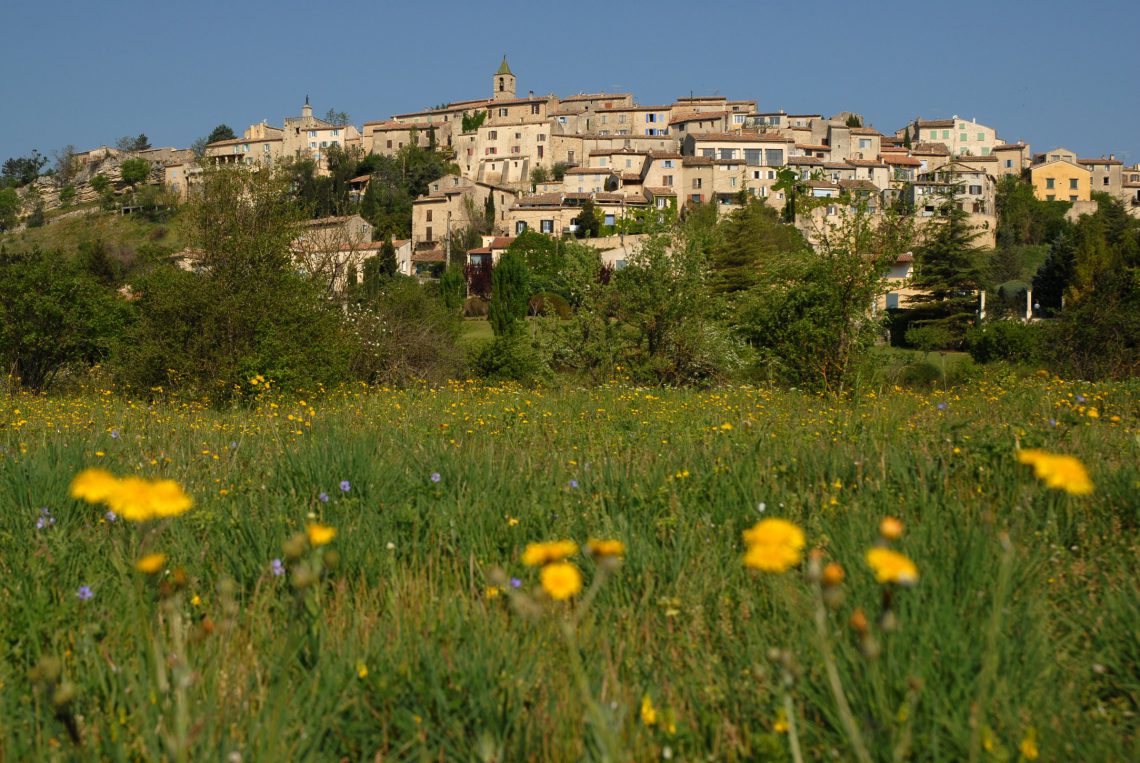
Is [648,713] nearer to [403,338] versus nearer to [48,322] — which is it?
[403,338]

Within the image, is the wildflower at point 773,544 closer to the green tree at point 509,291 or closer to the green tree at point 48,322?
the green tree at point 48,322

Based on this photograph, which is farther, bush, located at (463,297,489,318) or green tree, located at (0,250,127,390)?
bush, located at (463,297,489,318)

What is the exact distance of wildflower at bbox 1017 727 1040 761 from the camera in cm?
207

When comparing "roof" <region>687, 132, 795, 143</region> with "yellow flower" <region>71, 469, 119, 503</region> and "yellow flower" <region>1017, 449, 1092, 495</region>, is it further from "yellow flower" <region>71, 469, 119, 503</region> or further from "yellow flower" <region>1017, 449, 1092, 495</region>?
"yellow flower" <region>71, 469, 119, 503</region>

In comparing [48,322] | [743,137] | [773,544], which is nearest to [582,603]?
[773,544]

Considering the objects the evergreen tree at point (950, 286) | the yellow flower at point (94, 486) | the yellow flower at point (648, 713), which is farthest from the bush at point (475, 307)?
the yellow flower at point (94, 486)

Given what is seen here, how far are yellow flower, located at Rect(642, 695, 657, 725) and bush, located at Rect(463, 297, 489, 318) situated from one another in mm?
58316

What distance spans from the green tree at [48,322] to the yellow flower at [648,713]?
2228 centimetres

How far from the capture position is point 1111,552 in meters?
3.54

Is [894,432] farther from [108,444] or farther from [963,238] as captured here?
[963,238]

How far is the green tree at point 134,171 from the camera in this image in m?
126

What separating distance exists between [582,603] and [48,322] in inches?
934

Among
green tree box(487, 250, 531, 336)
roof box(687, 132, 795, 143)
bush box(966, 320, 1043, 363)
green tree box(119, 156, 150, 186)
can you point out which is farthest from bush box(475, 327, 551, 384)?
green tree box(119, 156, 150, 186)

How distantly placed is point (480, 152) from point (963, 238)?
66138 millimetres
